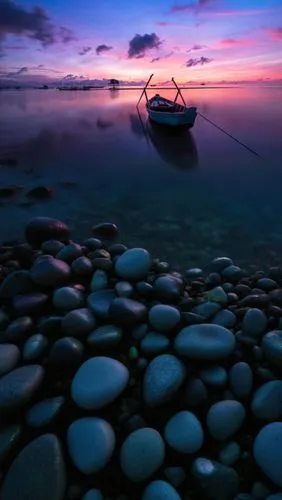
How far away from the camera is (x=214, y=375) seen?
270cm

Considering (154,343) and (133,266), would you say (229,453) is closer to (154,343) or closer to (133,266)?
(154,343)

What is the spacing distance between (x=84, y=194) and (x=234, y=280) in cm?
464

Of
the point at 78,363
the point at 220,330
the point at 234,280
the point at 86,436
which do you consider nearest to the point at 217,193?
the point at 234,280

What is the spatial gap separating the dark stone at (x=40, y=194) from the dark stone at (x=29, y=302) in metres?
4.04

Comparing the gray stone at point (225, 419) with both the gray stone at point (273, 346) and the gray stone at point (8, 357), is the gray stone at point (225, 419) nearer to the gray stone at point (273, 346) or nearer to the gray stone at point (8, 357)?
the gray stone at point (273, 346)

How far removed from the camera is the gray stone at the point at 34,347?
285 cm

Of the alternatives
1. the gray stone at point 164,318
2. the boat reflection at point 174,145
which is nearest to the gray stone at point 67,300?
the gray stone at point 164,318

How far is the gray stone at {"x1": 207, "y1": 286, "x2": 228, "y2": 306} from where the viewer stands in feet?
11.8

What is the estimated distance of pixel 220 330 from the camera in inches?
116

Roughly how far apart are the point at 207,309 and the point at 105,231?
9.14 ft

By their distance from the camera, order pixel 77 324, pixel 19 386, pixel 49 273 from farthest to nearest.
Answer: pixel 49 273, pixel 77 324, pixel 19 386

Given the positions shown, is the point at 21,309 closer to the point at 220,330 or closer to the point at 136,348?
the point at 136,348

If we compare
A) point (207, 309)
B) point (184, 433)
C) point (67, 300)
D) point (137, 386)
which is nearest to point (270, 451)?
point (184, 433)

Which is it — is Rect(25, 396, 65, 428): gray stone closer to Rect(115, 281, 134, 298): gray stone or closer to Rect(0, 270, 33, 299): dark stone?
Rect(115, 281, 134, 298): gray stone
